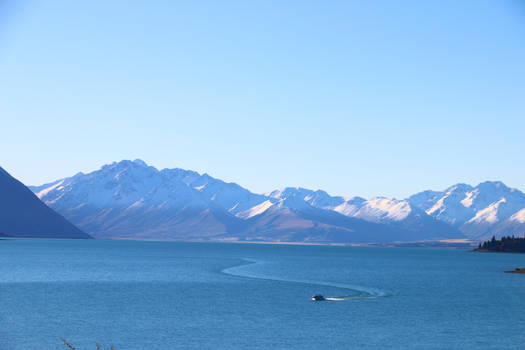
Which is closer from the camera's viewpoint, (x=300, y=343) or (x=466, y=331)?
(x=300, y=343)

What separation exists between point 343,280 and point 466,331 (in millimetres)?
71025

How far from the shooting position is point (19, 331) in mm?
73812

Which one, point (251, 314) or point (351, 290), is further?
point (351, 290)

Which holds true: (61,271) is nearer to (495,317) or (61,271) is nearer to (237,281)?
(237,281)

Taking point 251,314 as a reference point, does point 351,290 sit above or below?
above

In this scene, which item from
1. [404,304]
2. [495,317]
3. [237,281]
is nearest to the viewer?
[495,317]

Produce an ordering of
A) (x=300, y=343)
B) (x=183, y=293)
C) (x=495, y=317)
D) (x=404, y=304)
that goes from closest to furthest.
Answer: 1. (x=300, y=343)
2. (x=495, y=317)
3. (x=404, y=304)
4. (x=183, y=293)

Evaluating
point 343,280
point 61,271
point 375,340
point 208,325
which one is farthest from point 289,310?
point 61,271

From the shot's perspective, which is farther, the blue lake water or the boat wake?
the boat wake

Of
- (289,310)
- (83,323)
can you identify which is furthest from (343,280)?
(83,323)

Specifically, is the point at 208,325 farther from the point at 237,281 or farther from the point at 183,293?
the point at 237,281

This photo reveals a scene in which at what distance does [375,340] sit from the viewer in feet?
239

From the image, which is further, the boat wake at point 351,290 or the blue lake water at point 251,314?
the boat wake at point 351,290

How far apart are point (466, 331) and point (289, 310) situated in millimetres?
23872
